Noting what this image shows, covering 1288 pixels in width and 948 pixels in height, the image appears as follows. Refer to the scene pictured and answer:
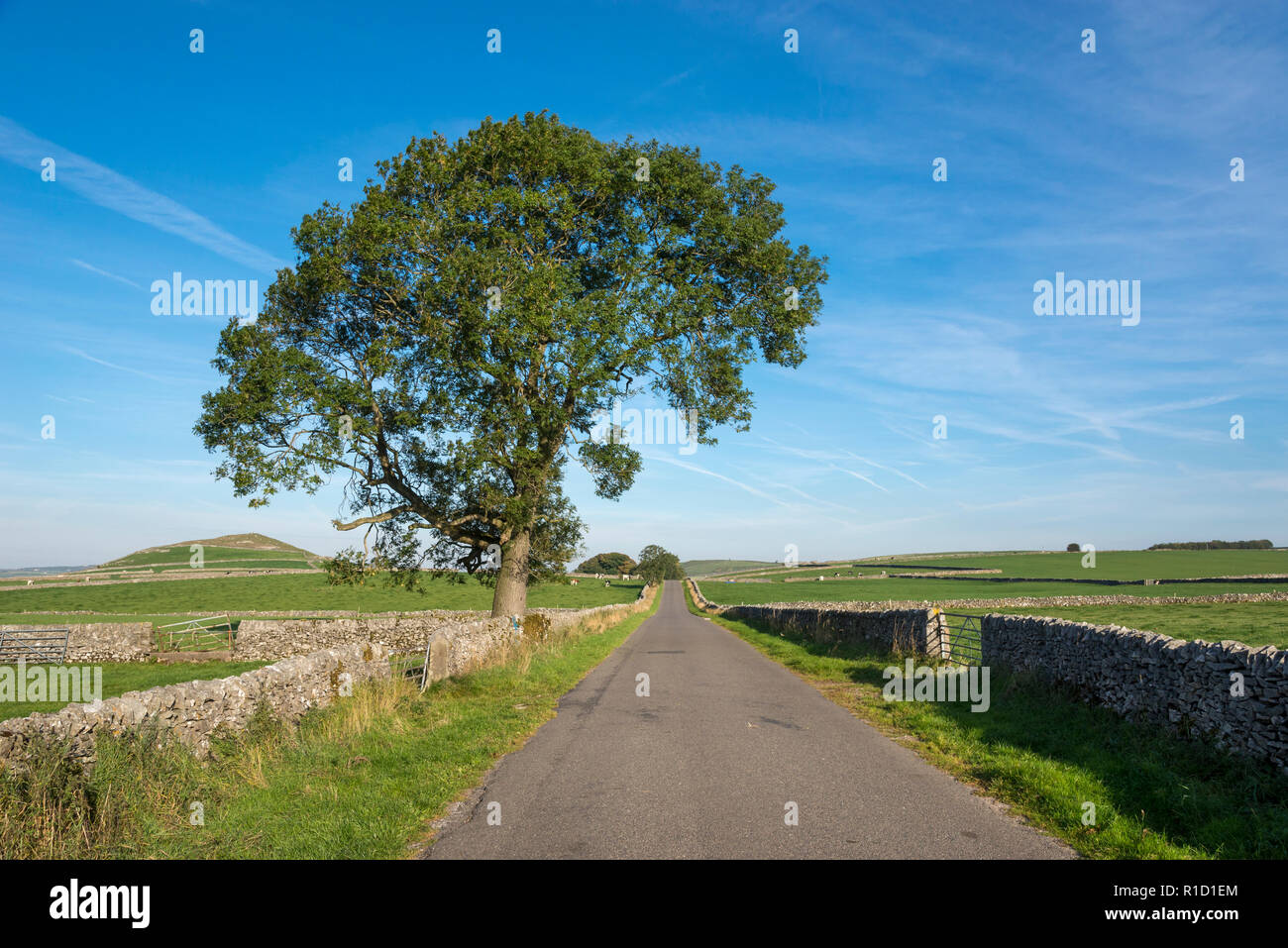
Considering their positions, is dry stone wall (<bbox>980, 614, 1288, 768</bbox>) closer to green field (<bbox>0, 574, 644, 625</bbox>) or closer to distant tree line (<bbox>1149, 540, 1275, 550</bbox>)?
green field (<bbox>0, 574, 644, 625</bbox>)

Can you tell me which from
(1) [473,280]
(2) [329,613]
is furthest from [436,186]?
(2) [329,613]

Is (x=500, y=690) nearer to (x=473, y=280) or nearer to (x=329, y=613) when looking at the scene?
(x=473, y=280)

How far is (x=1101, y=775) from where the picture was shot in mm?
7656

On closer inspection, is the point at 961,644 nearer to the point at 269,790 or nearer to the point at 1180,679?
the point at 1180,679

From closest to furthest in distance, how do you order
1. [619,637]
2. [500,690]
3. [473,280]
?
[500,690]
[473,280]
[619,637]

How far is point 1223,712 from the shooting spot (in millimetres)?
7793

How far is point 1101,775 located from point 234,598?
246ft

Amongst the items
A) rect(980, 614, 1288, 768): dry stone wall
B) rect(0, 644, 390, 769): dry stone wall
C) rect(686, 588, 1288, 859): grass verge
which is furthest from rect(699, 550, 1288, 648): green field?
rect(0, 644, 390, 769): dry stone wall

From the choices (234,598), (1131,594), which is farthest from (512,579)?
(1131,594)

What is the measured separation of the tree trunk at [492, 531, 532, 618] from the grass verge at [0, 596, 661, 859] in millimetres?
11803

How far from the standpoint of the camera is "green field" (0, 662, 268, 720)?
16663 millimetres

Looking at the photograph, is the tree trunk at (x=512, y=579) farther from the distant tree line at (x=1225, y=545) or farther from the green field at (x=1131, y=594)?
the distant tree line at (x=1225, y=545)

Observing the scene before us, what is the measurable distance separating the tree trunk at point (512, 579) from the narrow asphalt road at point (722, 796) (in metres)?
11.4

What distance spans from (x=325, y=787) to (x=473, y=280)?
1597 cm
